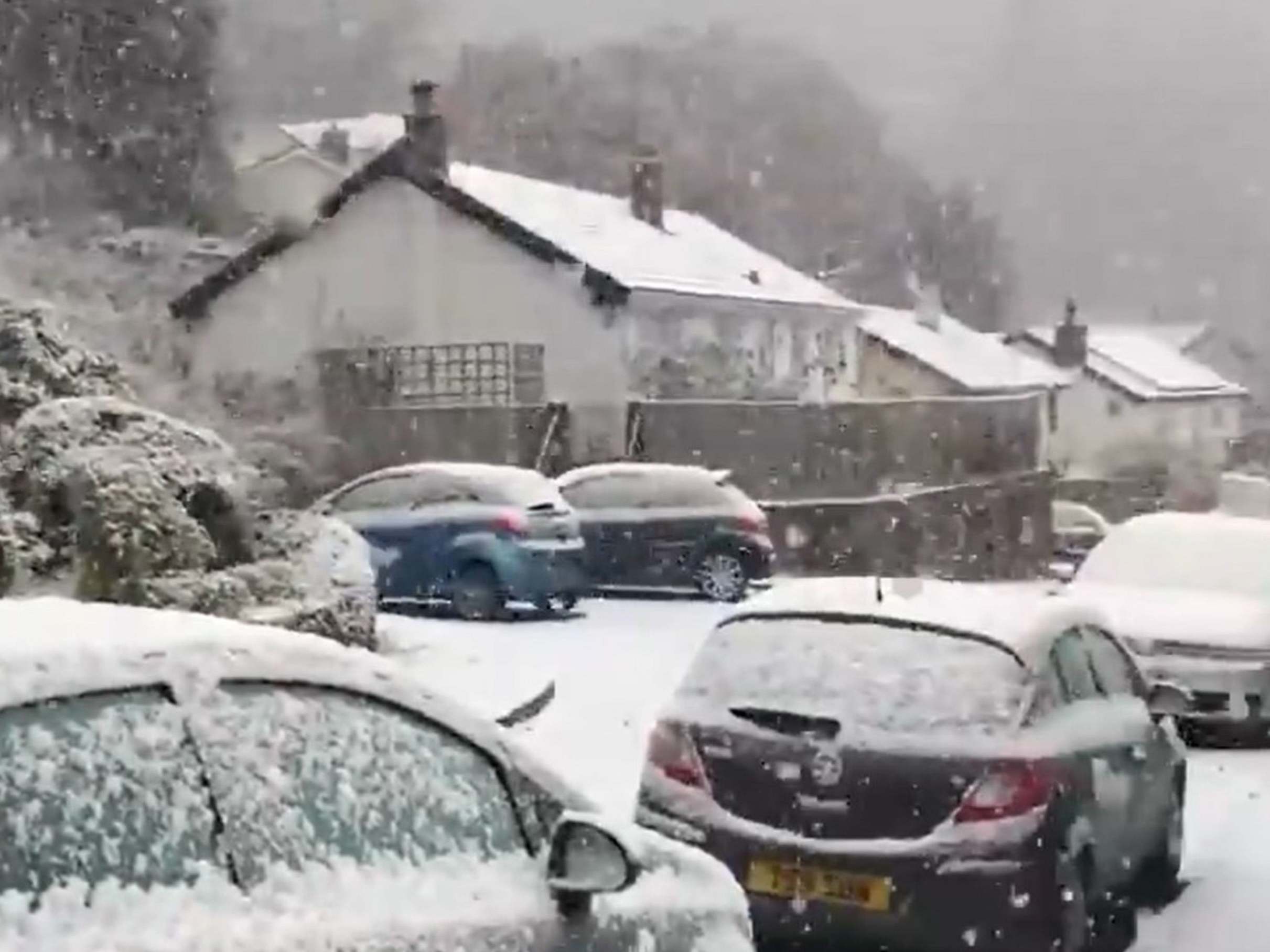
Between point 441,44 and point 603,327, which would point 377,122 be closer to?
point 441,44

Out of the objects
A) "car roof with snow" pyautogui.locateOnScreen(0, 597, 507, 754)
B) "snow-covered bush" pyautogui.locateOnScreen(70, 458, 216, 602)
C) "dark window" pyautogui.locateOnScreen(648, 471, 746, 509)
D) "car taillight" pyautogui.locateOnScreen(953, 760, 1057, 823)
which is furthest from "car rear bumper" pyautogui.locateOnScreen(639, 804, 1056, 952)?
"dark window" pyautogui.locateOnScreen(648, 471, 746, 509)

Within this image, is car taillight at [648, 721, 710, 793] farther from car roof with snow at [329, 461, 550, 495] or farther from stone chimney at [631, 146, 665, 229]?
stone chimney at [631, 146, 665, 229]

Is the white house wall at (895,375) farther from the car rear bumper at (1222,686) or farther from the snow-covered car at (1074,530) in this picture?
the car rear bumper at (1222,686)

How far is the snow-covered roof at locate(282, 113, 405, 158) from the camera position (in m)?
65.2

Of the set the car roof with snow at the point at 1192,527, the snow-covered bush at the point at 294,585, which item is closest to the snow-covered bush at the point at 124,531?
the snow-covered bush at the point at 294,585

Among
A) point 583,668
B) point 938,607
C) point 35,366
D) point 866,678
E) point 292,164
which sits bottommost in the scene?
point 583,668

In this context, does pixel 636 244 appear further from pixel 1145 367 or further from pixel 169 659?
pixel 1145 367

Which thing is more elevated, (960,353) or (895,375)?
(960,353)

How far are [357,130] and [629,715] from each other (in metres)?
56.9

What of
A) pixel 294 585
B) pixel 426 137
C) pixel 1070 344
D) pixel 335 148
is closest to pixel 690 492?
pixel 294 585

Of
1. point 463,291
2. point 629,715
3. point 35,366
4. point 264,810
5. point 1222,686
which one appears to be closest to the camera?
point 264,810

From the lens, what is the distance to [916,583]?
29.5ft

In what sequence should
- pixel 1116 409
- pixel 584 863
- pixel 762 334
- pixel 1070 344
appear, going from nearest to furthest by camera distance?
1. pixel 584 863
2. pixel 762 334
3. pixel 1070 344
4. pixel 1116 409

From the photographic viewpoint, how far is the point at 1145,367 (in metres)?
81.0
